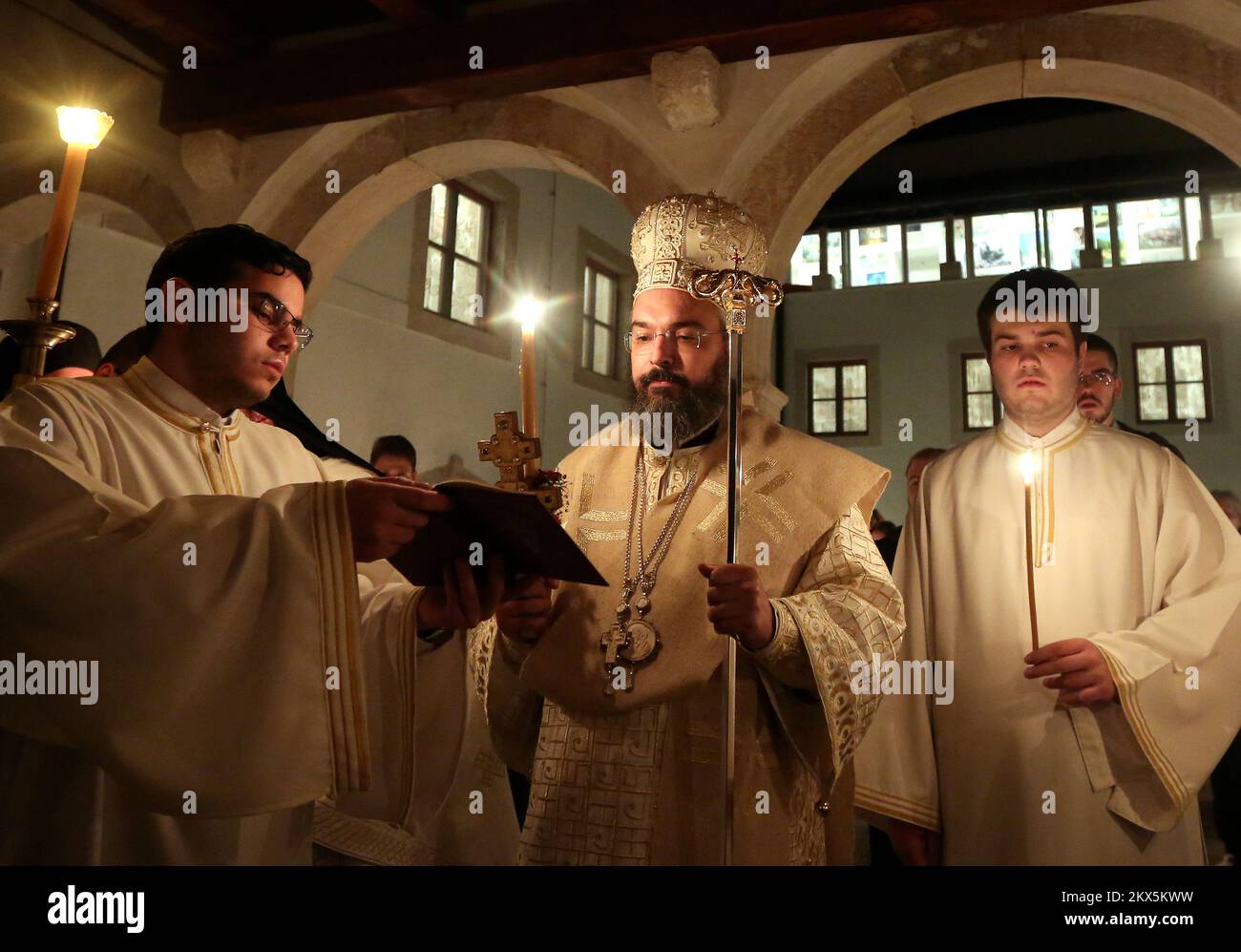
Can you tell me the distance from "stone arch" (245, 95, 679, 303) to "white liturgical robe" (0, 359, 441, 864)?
3314 mm

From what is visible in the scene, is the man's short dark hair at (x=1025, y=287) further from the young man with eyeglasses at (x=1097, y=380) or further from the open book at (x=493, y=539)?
the open book at (x=493, y=539)

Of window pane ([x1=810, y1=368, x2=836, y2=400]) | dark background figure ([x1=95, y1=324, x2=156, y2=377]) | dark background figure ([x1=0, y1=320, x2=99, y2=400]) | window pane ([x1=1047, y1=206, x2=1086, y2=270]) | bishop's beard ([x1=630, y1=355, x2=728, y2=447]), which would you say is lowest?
bishop's beard ([x1=630, y1=355, x2=728, y2=447])

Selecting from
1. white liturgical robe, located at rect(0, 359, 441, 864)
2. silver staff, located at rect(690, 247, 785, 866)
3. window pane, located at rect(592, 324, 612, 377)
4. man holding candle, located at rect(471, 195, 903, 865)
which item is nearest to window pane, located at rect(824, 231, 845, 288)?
window pane, located at rect(592, 324, 612, 377)

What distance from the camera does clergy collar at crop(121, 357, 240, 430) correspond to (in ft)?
8.06

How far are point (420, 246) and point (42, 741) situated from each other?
28.3 feet

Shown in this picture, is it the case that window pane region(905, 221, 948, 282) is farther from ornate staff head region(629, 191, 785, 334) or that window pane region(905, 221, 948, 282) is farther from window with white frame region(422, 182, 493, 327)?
ornate staff head region(629, 191, 785, 334)

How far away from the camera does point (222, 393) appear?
251cm

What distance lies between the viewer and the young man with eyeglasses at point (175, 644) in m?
1.81

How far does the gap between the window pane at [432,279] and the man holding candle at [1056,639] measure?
7.80 m

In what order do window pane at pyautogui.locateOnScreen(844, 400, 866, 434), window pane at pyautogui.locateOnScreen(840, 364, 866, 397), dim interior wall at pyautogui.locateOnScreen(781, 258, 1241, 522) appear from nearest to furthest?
dim interior wall at pyautogui.locateOnScreen(781, 258, 1241, 522)
window pane at pyautogui.locateOnScreen(844, 400, 866, 434)
window pane at pyautogui.locateOnScreen(840, 364, 866, 397)

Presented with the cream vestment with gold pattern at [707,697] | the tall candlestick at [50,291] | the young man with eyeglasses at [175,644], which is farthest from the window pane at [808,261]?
the young man with eyeglasses at [175,644]

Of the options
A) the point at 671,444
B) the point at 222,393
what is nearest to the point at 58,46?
the point at 222,393

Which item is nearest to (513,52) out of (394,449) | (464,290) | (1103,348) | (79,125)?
(79,125)
